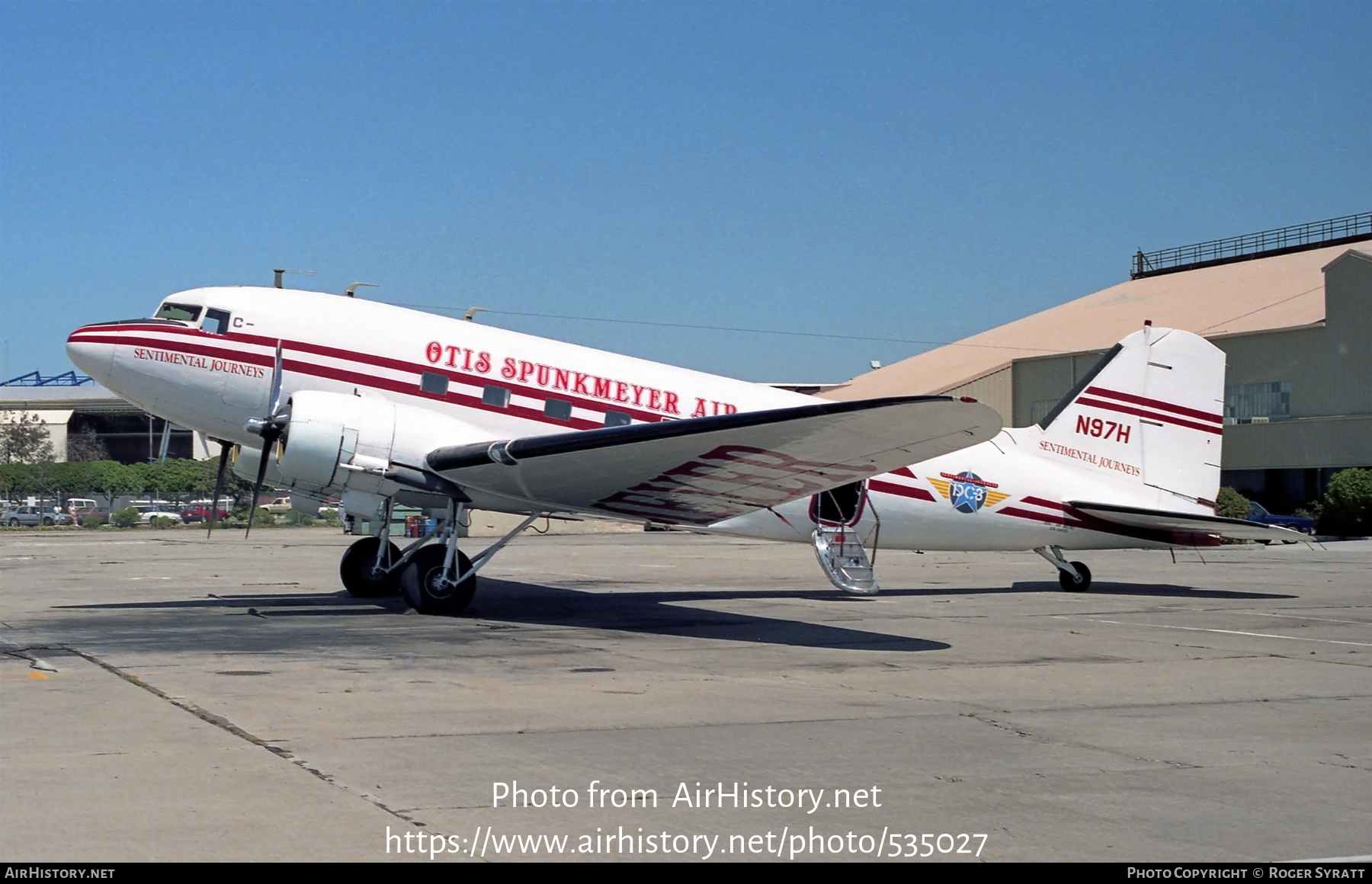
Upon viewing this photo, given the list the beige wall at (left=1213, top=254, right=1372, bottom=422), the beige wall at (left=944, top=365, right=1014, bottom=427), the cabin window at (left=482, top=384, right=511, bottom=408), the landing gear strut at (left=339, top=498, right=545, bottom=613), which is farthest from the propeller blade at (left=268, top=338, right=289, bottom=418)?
the beige wall at (left=944, top=365, right=1014, bottom=427)

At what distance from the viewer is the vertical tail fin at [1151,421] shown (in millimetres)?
21625

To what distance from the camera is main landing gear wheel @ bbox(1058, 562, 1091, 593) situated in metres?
21.6

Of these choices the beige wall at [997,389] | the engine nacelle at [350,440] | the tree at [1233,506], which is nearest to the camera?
the engine nacelle at [350,440]

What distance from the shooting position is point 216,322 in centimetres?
1730

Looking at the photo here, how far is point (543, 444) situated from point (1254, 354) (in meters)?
49.3

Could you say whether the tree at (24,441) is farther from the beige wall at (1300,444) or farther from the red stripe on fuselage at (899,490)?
the red stripe on fuselage at (899,490)

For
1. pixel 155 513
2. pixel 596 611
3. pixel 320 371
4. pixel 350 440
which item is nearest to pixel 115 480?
pixel 155 513

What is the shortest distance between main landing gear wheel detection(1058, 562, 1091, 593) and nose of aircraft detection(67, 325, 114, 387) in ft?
51.5

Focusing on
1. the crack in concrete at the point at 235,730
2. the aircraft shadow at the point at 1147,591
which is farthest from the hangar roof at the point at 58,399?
the crack in concrete at the point at 235,730

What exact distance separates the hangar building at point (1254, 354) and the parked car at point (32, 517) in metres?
46.0

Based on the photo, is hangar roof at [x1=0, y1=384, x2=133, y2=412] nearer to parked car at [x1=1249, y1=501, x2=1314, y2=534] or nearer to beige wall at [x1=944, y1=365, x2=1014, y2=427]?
beige wall at [x1=944, y1=365, x2=1014, y2=427]

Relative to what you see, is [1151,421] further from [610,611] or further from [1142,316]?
[1142,316]
